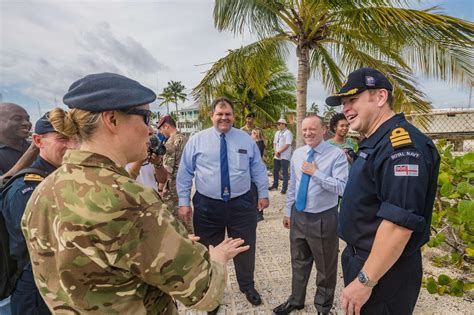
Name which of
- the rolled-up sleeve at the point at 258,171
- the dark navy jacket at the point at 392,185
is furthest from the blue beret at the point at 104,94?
the rolled-up sleeve at the point at 258,171

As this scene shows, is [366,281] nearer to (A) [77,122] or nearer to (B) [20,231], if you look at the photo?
(A) [77,122]

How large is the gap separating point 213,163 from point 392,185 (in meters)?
1.90

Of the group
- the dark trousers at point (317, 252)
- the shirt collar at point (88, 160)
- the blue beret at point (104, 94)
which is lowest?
the dark trousers at point (317, 252)

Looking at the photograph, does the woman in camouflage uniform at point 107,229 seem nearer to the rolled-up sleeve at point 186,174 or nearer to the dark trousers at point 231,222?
the dark trousers at point 231,222

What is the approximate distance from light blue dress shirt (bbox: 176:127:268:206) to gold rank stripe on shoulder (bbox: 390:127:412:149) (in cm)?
175

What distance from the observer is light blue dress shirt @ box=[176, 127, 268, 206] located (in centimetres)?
286

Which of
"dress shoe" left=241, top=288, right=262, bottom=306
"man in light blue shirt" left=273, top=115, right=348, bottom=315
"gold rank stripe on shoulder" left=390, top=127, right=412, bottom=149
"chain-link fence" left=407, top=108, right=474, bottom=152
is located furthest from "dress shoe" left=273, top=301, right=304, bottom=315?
"chain-link fence" left=407, top=108, right=474, bottom=152

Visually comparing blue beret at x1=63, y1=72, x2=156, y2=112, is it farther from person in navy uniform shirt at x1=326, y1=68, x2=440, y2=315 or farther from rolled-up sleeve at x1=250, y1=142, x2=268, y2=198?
→ rolled-up sleeve at x1=250, y1=142, x2=268, y2=198

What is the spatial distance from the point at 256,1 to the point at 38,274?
5325mm

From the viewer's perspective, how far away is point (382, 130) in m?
1.47

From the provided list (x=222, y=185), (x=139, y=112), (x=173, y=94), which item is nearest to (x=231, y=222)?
(x=222, y=185)

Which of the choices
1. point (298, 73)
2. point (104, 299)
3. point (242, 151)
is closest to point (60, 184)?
point (104, 299)

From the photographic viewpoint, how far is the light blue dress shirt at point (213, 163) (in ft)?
9.38

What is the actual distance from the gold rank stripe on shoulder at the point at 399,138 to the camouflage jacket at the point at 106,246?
110 centimetres
